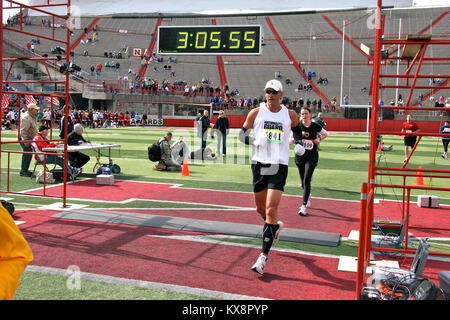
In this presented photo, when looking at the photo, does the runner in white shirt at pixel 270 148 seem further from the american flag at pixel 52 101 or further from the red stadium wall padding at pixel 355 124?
the red stadium wall padding at pixel 355 124

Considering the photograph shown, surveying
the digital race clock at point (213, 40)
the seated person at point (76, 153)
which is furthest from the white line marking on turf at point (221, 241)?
the seated person at point (76, 153)

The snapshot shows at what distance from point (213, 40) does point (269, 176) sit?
7.08m

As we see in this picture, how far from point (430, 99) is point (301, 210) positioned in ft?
138

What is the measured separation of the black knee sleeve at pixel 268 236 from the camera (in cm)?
506

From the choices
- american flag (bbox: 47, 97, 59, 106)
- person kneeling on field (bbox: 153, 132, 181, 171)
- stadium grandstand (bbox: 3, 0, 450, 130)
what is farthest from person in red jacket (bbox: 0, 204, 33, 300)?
stadium grandstand (bbox: 3, 0, 450, 130)

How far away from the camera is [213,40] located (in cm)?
1147

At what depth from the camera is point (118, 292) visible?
4.24 metres

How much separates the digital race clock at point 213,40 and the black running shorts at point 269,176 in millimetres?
6537

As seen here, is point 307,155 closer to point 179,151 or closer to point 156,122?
point 179,151

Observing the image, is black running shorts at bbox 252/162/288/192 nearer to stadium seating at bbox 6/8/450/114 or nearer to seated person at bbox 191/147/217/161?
seated person at bbox 191/147/217/161
